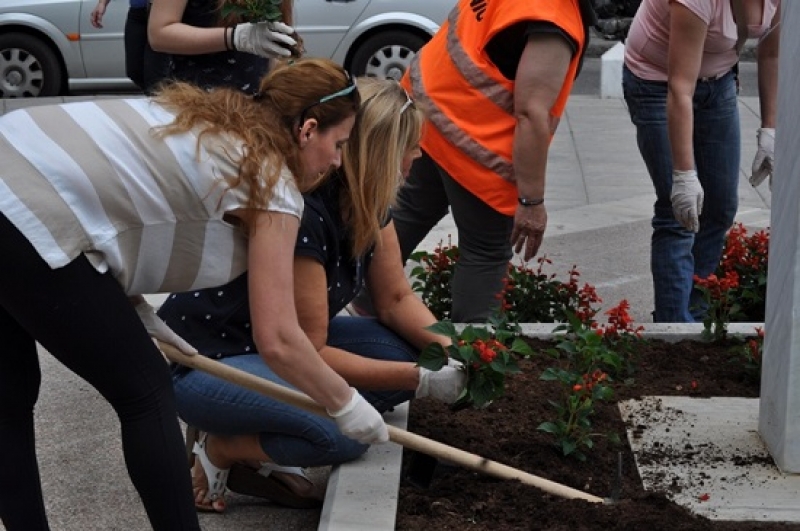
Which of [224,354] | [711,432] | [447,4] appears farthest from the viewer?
[447,4]

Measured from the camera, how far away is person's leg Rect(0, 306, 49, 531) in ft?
10.5

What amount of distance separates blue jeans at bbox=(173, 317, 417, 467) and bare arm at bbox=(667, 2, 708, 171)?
171 centimetres

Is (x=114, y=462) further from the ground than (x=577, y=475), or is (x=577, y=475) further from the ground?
(x=577, y=475)

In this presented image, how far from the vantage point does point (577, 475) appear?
3814 millimetres

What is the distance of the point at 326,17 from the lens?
1159 centimetres

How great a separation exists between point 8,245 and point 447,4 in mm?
8997

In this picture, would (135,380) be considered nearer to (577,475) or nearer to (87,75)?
(577,475)

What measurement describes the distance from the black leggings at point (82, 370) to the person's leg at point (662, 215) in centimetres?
255

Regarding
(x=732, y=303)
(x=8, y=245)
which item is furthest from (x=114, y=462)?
(x=732, y=303)

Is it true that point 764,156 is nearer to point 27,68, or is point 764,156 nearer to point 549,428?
point 549,428

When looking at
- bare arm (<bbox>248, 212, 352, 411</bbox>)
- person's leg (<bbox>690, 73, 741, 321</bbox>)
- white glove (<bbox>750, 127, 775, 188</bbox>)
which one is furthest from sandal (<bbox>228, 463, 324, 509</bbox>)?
white glove (<bbox>750, 127, 775, 188</bbox>)

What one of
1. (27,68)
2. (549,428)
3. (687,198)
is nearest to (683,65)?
(687,198)

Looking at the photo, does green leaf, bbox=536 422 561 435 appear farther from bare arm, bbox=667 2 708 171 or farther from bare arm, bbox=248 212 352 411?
bare arm, bbox=667 2 708 171

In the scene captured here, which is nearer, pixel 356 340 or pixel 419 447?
pixel 419 447
